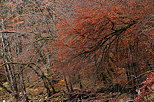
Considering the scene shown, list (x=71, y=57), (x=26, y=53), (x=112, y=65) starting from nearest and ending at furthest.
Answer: (x=71, y=57), (x=112, y=65), (x=26, y=53)

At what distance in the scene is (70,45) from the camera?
3.90 meters

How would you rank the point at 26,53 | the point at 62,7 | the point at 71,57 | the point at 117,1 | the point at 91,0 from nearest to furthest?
1. the point at 117,1
2. the point at 91,0
3. the point at 71,57
4. the point at 62,7
5. the point at 26,53

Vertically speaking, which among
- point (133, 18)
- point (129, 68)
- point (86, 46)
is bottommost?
point (129, 68)

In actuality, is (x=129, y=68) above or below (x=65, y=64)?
below

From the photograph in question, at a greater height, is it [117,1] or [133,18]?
[117,1]

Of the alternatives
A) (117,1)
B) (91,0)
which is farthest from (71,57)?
(117,1)

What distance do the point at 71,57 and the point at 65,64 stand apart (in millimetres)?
215

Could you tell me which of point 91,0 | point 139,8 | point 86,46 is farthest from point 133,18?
point 86,46

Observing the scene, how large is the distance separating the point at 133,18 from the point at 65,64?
5.68 feet

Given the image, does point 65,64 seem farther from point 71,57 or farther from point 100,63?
point 100,63

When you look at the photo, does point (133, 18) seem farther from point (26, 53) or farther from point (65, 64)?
point (26, 53)

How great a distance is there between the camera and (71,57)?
3.63 meters

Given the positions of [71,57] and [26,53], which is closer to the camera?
[71,57]

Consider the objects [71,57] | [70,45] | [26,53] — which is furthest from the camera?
[26,53]
